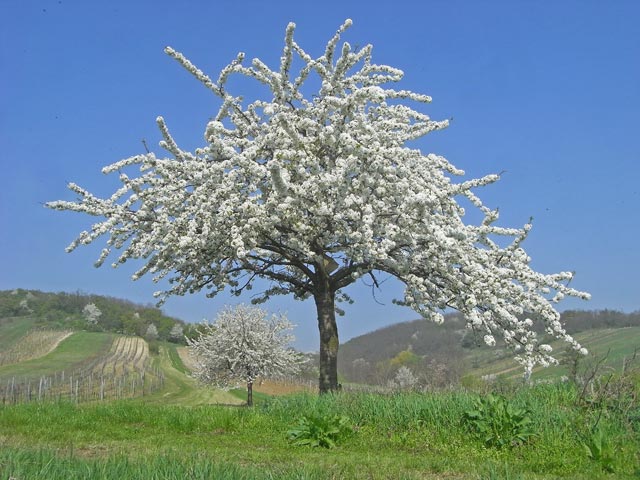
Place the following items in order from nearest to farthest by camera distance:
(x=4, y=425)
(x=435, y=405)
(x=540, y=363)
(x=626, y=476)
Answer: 1. (x=626, y=476)
2. (x=435, y=405)
3. (x=4, y=425)
4. (x=540, y=363)

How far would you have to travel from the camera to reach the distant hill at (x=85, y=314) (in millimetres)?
111438

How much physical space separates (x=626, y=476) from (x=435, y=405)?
329 centimetres

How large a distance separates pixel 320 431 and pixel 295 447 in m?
0.47

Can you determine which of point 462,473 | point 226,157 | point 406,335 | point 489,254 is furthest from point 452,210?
point 406,335

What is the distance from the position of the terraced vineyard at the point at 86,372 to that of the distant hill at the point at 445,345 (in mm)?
24534

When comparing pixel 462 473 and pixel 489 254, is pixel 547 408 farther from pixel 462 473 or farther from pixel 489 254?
pixel 489 254

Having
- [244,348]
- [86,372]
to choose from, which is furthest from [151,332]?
[244,348]

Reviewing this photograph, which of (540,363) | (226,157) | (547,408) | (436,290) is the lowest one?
(547,408)

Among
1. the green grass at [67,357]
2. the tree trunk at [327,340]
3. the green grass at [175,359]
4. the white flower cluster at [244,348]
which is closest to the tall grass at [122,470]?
the tree trunk at [327,340]

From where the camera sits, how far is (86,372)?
63.7 m

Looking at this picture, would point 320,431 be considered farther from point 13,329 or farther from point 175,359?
point 13,329

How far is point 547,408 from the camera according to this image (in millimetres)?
9836

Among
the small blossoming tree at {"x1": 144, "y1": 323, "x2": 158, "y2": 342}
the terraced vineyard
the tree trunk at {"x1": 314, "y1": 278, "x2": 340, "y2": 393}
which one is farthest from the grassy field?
the small blossoming tree at {"x1": 144, "y1": 323, "x2": 158, "y2": 342}

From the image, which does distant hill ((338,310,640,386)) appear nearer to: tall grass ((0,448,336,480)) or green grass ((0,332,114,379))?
green grass ((0,332,114,379))
